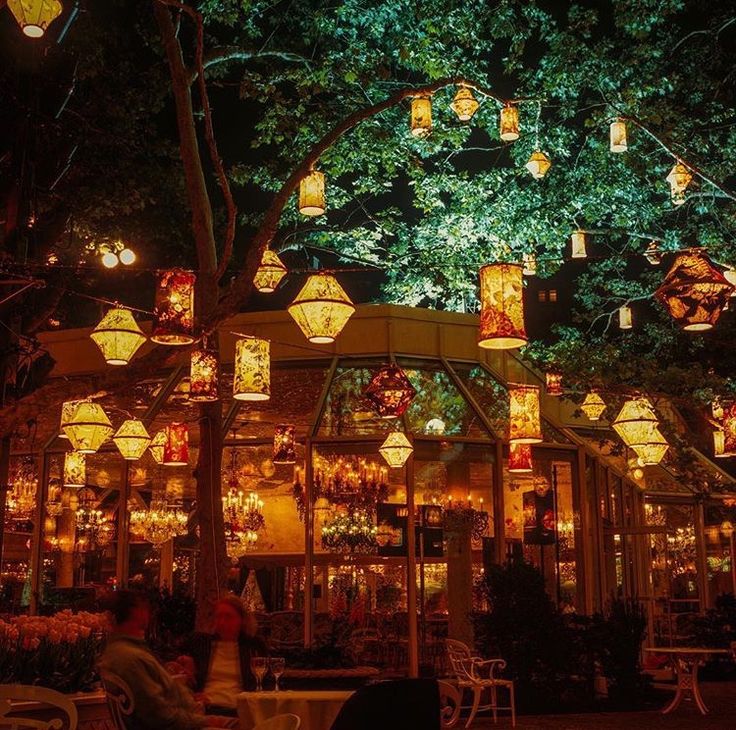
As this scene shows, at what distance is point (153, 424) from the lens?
45.4 feet

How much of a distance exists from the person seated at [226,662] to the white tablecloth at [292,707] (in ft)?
1.51

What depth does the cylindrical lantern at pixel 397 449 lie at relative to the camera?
12016 millimetres

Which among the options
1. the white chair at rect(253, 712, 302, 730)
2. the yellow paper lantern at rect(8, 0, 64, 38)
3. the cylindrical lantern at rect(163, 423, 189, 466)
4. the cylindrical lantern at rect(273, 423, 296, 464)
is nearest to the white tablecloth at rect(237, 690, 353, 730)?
the white chair at rect(253, 712, 302, 730)

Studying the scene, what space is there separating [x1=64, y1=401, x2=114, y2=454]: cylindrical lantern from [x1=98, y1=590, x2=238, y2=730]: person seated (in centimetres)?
584

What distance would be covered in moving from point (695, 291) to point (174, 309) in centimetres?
400

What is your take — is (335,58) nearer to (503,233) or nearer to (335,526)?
(503,233)

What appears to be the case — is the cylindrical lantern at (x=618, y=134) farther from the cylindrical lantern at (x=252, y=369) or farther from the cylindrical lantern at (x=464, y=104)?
the cylindrical lantern at (x=252, y=369)

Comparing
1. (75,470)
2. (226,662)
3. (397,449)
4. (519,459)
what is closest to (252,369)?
(397,449)

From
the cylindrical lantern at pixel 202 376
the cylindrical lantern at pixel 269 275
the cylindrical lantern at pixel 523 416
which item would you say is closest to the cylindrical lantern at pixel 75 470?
the cylindrical lantern at pixel 269 275

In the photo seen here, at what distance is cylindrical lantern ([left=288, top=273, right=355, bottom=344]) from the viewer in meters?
8.24

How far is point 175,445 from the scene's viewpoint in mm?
11781

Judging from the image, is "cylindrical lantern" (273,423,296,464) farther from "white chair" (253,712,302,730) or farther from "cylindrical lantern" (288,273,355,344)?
"white chair" (253,712,302,730)

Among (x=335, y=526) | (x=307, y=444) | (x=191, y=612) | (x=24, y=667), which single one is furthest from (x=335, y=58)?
(x=24, y=667)

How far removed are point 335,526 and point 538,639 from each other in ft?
10.2
